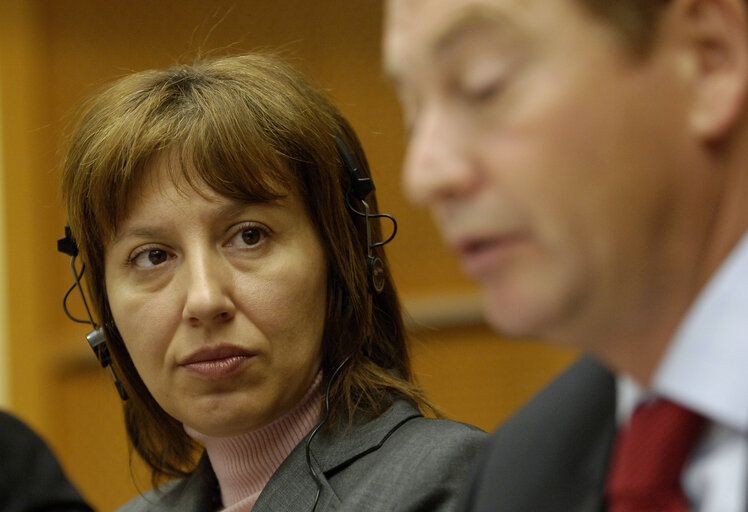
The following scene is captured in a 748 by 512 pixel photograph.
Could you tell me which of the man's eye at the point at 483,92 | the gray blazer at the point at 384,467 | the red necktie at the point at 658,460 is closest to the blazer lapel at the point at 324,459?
the gray blazer at the point at 384,467

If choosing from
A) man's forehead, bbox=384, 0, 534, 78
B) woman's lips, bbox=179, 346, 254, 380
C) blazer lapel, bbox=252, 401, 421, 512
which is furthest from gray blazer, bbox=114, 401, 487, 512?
man's forehead, bbox=384, 0, 534, 78

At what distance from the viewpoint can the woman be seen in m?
1.48

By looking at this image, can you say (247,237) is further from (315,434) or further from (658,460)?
(658,460)

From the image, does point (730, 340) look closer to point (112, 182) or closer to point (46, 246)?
point (112, 182)

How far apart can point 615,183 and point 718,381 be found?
0.17 metres

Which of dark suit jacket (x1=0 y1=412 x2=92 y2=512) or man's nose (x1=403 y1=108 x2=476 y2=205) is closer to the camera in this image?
man's nose (x1=403 y1=108 x2=476 y2=205)

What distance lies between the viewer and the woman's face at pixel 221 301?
1.49m

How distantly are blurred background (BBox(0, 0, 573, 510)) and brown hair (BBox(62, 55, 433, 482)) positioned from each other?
51.4 inches

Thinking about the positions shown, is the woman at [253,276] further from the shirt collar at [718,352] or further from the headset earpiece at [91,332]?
the shirt collar at [718,352]

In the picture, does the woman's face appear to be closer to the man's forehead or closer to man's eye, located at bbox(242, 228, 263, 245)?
man's eye, located at bbox(242, 228, 263, 245)

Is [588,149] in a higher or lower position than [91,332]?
higher

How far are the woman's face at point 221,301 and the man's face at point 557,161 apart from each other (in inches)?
27.5

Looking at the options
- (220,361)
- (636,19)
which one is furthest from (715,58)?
(220,361)

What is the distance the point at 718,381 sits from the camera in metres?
0.78
